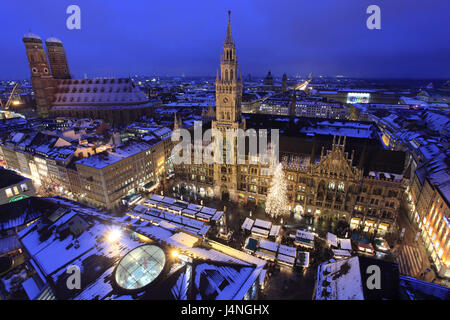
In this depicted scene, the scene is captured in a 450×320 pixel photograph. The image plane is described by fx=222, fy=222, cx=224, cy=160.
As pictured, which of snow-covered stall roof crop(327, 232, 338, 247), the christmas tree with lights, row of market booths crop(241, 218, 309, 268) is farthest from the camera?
the christmas tree with lights

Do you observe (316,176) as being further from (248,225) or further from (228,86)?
(228,86)

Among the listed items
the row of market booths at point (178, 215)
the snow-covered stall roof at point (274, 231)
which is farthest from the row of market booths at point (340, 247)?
the row of market booths at point (178, 215)

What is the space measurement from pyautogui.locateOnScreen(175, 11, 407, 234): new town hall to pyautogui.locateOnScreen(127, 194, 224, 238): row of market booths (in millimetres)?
13150

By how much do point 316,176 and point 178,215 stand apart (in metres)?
38.2

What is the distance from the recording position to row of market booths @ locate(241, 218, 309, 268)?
44.6 m

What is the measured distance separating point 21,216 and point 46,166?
1412 inches

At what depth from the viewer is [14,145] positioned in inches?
3337

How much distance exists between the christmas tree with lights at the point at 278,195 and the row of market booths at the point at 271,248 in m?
8.07

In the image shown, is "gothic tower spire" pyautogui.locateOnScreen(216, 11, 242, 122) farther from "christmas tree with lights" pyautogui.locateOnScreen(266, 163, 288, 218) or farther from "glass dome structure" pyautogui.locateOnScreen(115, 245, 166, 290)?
"glass dome structure" pyautogui.locateOnScreen(115, 245, 166, 290)

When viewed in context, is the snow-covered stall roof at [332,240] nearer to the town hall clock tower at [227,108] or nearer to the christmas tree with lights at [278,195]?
the christmas tree with lights at [278,195]

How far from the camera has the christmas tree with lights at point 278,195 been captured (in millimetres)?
60719

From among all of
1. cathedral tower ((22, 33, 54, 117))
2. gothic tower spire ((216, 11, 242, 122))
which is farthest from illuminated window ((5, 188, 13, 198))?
cathedral tower ((22, 33, 54, 117))
